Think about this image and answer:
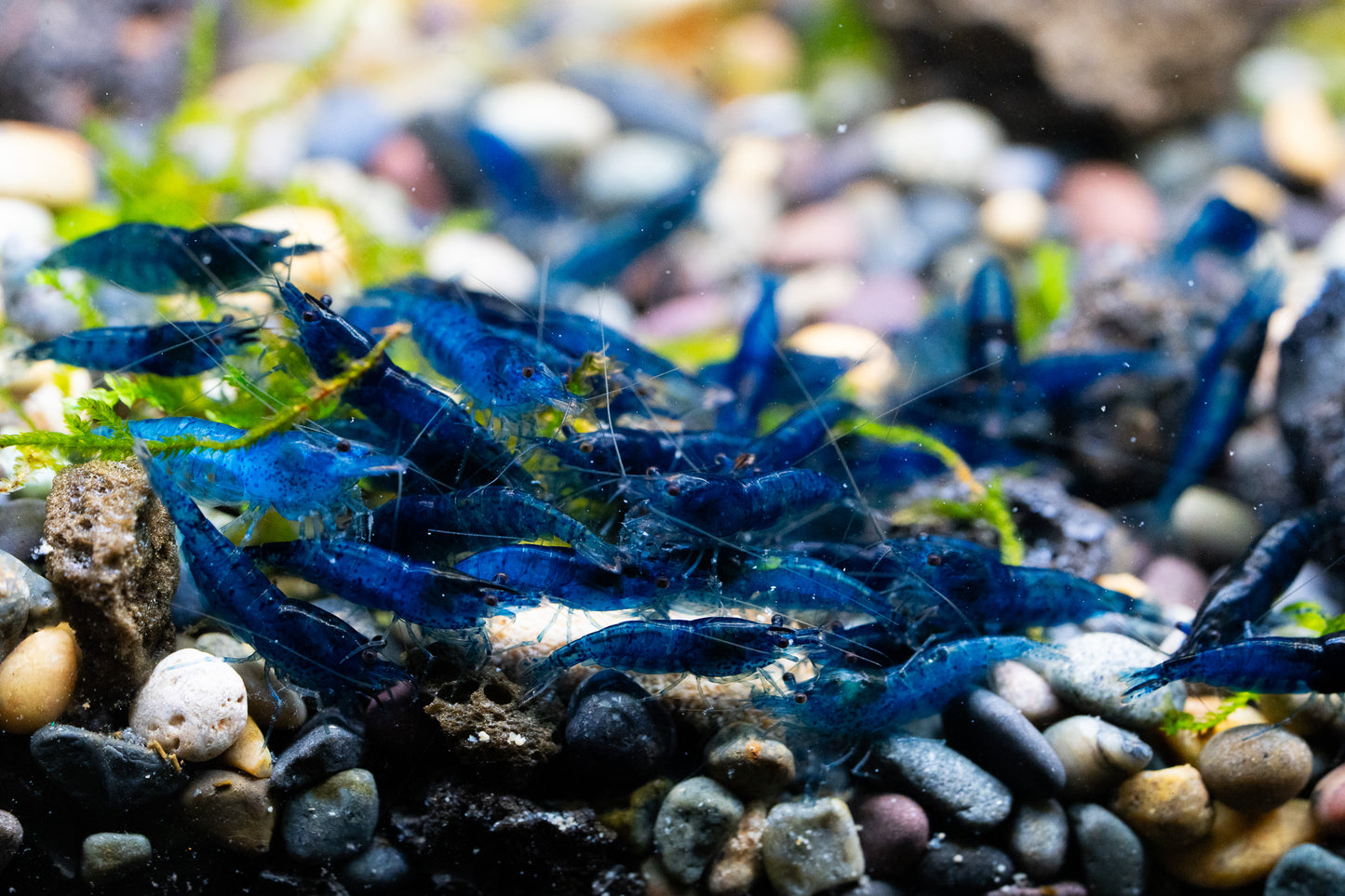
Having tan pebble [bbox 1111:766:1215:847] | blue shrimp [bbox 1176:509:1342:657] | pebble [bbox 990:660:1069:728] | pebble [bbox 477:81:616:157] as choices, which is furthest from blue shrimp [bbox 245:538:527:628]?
pebble [bbox 477:81:616:157]

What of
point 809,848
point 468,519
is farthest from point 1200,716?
point 468,519

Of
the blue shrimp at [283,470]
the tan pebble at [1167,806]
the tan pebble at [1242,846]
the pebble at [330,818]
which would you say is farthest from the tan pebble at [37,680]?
the tan pebble at [1242,846]

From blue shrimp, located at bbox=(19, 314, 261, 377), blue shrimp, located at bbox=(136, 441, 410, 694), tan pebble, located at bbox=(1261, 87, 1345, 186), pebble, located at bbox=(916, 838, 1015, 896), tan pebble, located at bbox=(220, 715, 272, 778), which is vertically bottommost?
pebble, located at bbox=(916, 838, 1015, 896)

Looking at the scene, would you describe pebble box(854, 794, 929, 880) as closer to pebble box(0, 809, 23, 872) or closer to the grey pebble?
the grey pebble

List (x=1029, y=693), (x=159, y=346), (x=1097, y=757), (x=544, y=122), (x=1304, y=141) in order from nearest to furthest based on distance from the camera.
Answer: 1. (x=1097, y=757)
2. (x=1029, y=693)
3. (x=159, y=346)
4. (x=544, y=122)
5. (x=1304, y=141)

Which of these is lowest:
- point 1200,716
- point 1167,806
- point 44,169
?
point 1167,806

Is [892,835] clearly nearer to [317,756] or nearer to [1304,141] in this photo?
[317,756]

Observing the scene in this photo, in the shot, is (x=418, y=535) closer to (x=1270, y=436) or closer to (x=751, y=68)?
(x=1270, y=436)
